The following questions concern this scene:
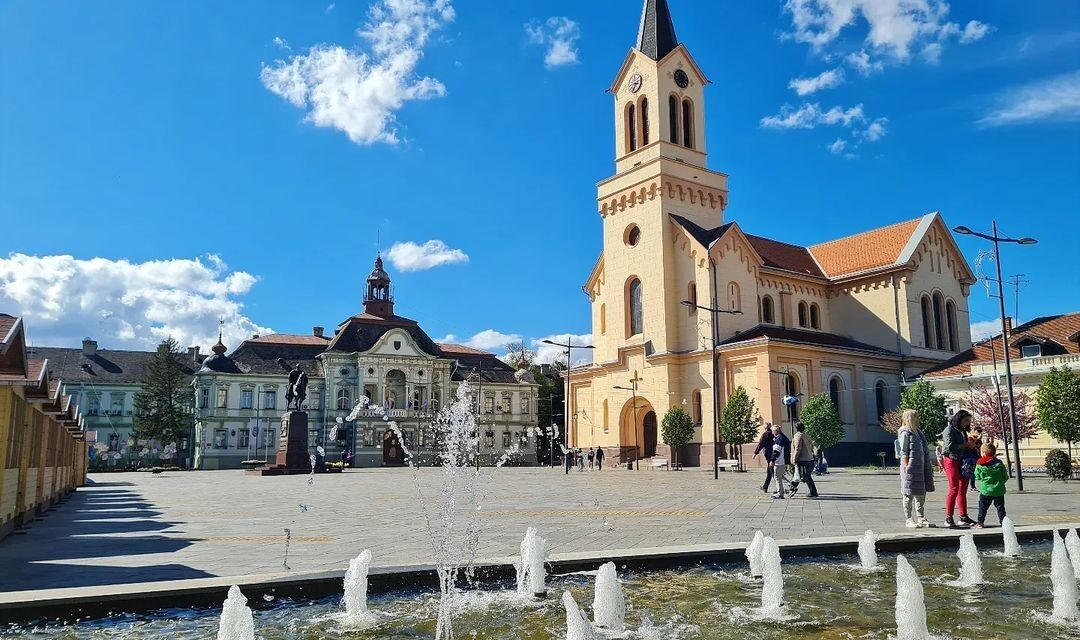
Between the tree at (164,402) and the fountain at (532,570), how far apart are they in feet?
237

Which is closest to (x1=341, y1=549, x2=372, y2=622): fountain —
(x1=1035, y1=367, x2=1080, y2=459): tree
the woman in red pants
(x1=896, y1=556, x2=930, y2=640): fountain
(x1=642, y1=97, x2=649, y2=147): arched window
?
(x1=896, y1=556, x2=930, y2=640): fountain

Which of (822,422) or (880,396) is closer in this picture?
(822,422)

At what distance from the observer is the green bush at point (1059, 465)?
77.6 feet

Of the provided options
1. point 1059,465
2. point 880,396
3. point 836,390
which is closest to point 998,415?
point 836,390

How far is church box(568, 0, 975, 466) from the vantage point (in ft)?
146

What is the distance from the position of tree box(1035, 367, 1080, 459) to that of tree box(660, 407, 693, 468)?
17.7m

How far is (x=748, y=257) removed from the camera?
48.0 meters

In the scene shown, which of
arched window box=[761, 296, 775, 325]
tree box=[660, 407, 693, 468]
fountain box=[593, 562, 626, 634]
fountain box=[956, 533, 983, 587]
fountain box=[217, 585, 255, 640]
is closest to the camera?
fountain box=[217, 585, 255, 640]

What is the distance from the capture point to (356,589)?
21.2ft

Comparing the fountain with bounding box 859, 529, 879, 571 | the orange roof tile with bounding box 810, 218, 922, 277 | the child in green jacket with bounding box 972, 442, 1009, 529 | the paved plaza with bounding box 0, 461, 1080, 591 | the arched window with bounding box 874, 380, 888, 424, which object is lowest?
the paved plaza with bounding box 0, 461, 1080, 591

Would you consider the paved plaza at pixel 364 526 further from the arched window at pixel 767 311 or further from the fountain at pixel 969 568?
the arched window at pixel 767 311

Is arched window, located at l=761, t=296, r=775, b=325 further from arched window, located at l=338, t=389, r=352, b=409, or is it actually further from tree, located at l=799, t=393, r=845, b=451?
arched window, located at l=338, t=389, r=352, b=409

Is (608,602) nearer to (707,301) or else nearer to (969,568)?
(969,568)

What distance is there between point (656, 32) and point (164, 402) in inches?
2163
